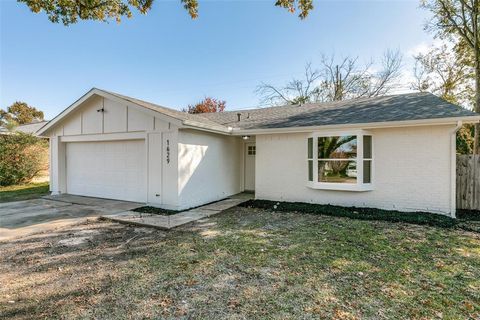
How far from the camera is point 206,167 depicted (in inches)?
346

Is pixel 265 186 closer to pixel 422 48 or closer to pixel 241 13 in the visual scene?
pixel 241 13

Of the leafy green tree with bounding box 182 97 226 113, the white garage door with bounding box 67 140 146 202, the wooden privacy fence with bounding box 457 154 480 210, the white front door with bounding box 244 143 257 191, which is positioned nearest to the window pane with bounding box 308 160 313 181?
the white front door with bounding box 244 143 257 191

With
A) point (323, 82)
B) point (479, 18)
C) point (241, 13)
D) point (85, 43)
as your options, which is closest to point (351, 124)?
point (241, 13)

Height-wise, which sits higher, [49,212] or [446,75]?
[446,75]

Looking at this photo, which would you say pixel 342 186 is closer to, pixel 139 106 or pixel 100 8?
pixel 139 106

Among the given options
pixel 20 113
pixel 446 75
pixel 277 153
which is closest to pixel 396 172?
pixel 277 153

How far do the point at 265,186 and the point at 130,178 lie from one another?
5011 mm

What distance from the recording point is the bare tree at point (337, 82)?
2214cm

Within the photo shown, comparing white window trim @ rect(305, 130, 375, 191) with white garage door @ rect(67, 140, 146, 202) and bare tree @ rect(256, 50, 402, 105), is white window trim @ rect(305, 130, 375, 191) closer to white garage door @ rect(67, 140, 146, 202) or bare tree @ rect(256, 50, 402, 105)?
white garage door @ rect(67, 140, 146, 202)

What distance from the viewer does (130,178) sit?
8750 mm

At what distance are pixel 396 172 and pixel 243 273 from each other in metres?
6.12

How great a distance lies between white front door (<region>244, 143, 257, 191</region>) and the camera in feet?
36.6

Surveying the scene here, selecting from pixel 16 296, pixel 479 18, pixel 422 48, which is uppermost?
pixel 422 48

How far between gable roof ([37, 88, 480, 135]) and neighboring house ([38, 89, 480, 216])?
0.03m
